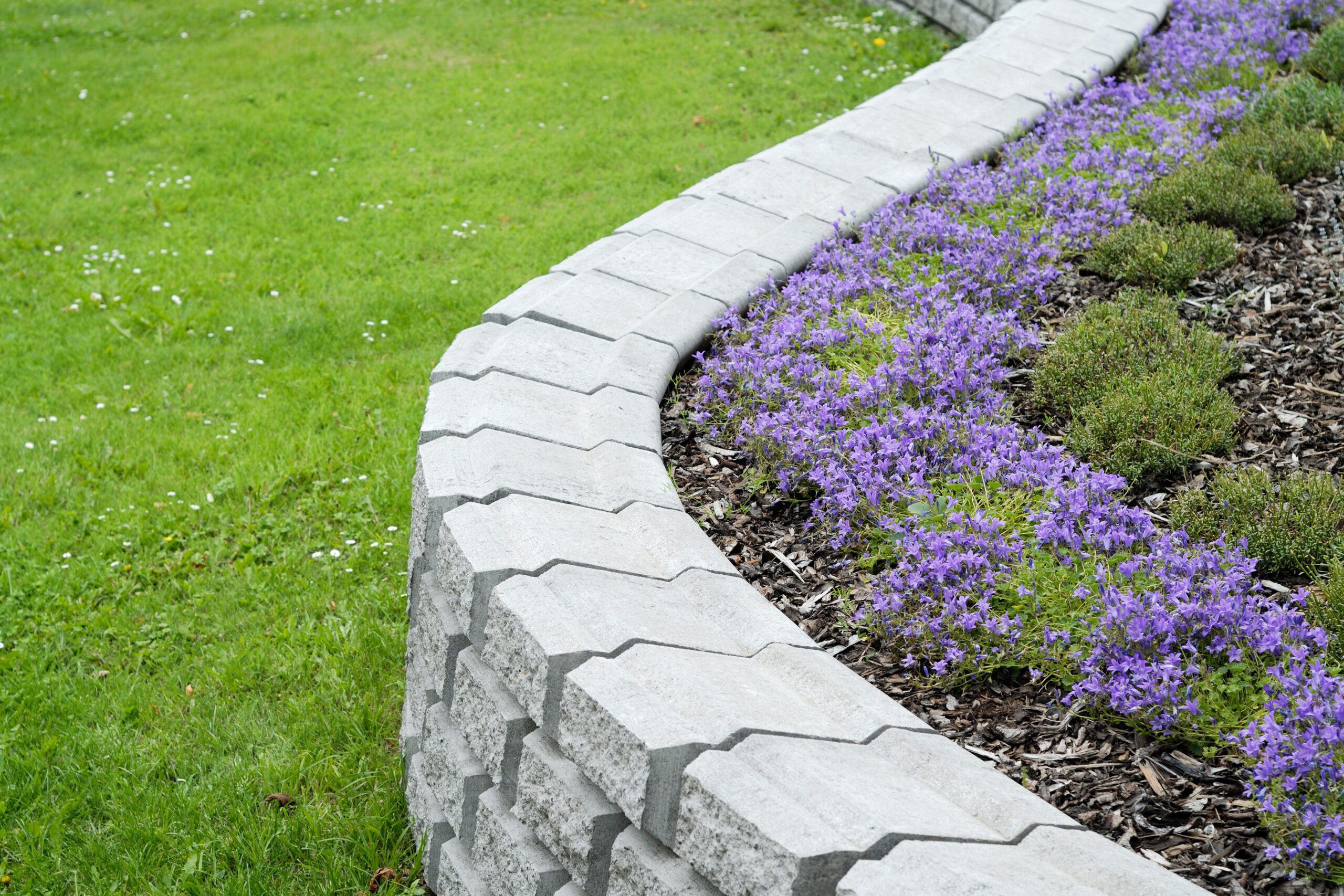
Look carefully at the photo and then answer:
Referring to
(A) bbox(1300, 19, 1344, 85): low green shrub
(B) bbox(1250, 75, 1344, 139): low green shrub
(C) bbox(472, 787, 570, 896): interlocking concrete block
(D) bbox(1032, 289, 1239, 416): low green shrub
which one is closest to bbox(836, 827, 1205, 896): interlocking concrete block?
(C) bbox(472, 787, 570, 896): interlocking concrete block

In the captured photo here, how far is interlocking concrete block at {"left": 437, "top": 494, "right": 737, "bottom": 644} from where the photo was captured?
2484 millimetres

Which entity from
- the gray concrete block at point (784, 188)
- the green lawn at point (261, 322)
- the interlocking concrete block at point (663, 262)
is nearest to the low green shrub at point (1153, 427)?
the interlocking concrete block at point (663, 262)

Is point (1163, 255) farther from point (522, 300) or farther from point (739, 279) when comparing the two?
point (522, 300)

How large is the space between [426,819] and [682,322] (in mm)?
1780

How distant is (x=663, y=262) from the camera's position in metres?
4.20

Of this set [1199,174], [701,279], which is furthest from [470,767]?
[1199,174]

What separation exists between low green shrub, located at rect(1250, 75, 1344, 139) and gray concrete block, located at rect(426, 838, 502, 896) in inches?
169

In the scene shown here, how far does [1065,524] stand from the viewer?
2.69 m

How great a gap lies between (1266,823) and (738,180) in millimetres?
3563

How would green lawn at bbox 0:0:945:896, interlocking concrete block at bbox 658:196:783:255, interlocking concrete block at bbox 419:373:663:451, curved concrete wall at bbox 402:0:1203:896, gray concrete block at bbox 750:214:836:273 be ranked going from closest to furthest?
curved concrete wall at bbox 402:0:1203:896
interlocking concrete block at bbox 419:373:663:451
green lawn at bbox 0:0:945:896
gray concrete block at bbox 750:214:836:273
interlocking concrete block at bbox 658:196:783:255

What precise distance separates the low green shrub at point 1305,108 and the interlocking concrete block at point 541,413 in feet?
10.7

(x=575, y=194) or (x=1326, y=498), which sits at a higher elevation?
(x=1326, y=498)

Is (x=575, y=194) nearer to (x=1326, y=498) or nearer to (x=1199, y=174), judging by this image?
(x=1199, y=174)

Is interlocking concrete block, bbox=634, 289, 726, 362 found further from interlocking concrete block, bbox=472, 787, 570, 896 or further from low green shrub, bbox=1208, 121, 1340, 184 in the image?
low green shrub, bbox=1208, 121, 1340, 184
